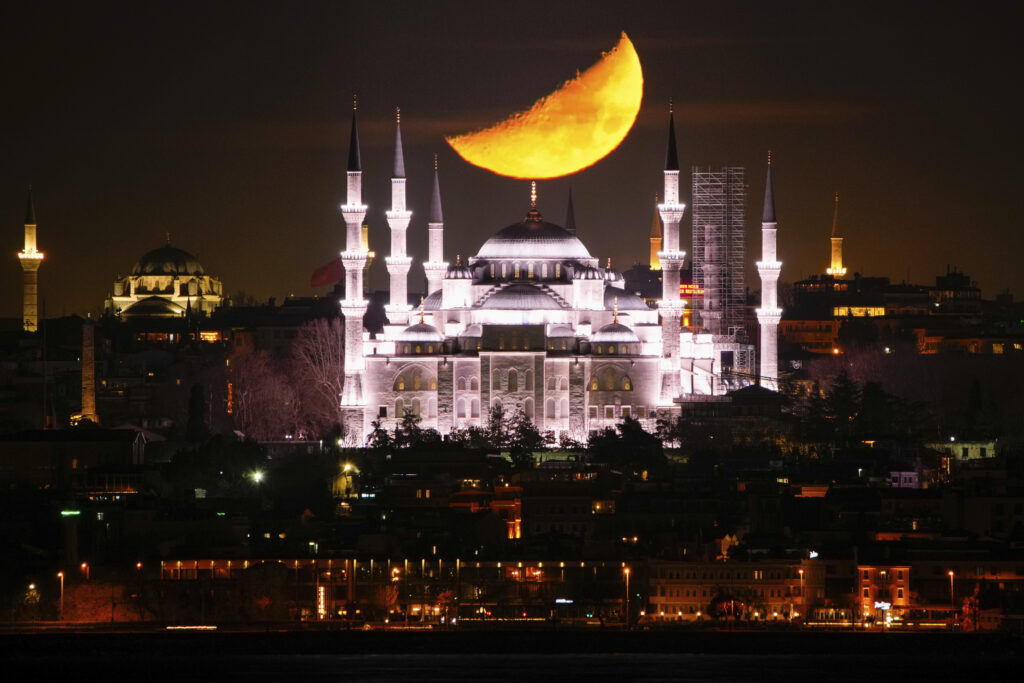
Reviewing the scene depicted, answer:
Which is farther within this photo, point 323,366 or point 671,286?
point 323,366

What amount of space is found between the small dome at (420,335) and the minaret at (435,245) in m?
6.98

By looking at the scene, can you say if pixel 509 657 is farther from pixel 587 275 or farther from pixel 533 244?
pixel 533 244

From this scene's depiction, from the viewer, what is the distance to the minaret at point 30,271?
130500mm

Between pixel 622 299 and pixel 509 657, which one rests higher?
pixel 622 299

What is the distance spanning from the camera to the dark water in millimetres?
69188

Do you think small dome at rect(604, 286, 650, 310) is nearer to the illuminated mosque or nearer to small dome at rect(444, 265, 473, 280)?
the illuminated mosque

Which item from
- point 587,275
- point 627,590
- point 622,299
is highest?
point 587,275

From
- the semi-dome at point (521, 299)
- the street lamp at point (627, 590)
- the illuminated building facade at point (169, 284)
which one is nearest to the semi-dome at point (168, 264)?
the illuminated building facade at point (169, 284)

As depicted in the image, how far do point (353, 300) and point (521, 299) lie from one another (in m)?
5.96

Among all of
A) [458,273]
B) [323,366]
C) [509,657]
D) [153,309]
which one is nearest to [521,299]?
[458,273]

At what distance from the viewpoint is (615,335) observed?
10488cm

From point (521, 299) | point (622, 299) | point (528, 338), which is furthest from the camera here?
point (622, 299)

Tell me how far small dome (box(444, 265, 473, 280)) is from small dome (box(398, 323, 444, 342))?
4.98m

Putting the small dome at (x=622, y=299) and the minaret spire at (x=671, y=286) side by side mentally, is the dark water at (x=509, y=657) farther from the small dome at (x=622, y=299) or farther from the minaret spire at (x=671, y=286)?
the small dome at (x=622, y=299)
